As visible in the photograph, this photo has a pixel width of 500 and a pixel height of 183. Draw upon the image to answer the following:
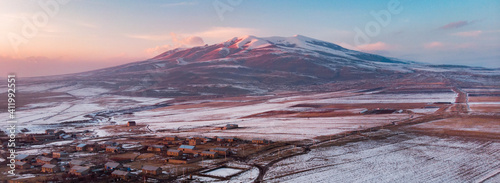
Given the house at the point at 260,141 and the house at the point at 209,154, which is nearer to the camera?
the house at the point at 209,154

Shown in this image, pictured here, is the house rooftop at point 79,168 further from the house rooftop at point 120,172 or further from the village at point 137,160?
the house rooftop at point 120,172

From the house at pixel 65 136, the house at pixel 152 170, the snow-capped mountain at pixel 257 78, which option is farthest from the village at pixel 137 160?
the snow-capped mountain at pixel 257 78

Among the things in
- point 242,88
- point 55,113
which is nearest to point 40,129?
point 55,113

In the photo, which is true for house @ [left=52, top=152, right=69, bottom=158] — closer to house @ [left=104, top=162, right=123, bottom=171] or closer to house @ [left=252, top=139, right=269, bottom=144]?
house @ [left=104, top=162, right=123, bottom=171]

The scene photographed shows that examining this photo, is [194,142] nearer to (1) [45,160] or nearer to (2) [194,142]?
(2) [194,142]

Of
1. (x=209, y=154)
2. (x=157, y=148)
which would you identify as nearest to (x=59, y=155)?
(x=157, y=148)

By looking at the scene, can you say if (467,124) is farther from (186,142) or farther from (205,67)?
(205,67)
